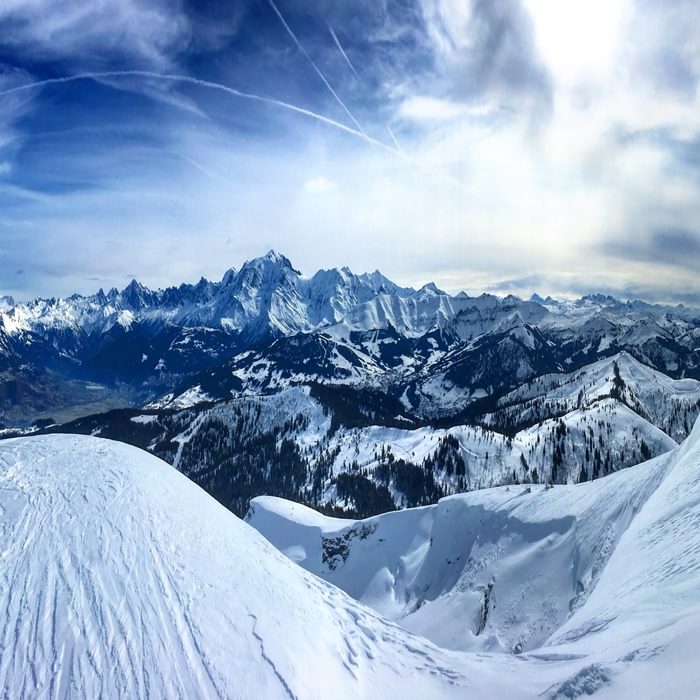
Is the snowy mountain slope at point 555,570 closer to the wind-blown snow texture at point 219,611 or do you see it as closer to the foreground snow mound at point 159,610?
the wind-blown snow texture at point 219,611

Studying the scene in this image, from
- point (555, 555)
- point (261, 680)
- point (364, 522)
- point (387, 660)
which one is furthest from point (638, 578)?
point (364, 522)

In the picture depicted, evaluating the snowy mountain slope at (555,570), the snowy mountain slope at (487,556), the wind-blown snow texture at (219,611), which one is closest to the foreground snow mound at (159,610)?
the wind-blown snow texture at (219,611)

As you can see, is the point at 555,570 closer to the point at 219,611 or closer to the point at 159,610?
the point at 219,611

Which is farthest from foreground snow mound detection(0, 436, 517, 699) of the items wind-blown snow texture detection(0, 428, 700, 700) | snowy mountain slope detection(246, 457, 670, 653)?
snowy mountain slope detection(246, 457, 670, 653)

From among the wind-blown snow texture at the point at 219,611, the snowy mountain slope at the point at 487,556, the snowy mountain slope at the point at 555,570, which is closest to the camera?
the wind-blown snow texture at the point at 219,611

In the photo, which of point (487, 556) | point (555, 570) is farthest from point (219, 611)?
point (487, 556)

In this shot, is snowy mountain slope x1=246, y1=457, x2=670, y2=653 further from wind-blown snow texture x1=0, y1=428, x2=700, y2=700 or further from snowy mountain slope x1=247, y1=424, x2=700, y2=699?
wind-blown snow texture x1=0, y1=428, x2=700, y2=700

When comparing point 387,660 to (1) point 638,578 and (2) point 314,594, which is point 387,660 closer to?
(2) point 314,594
